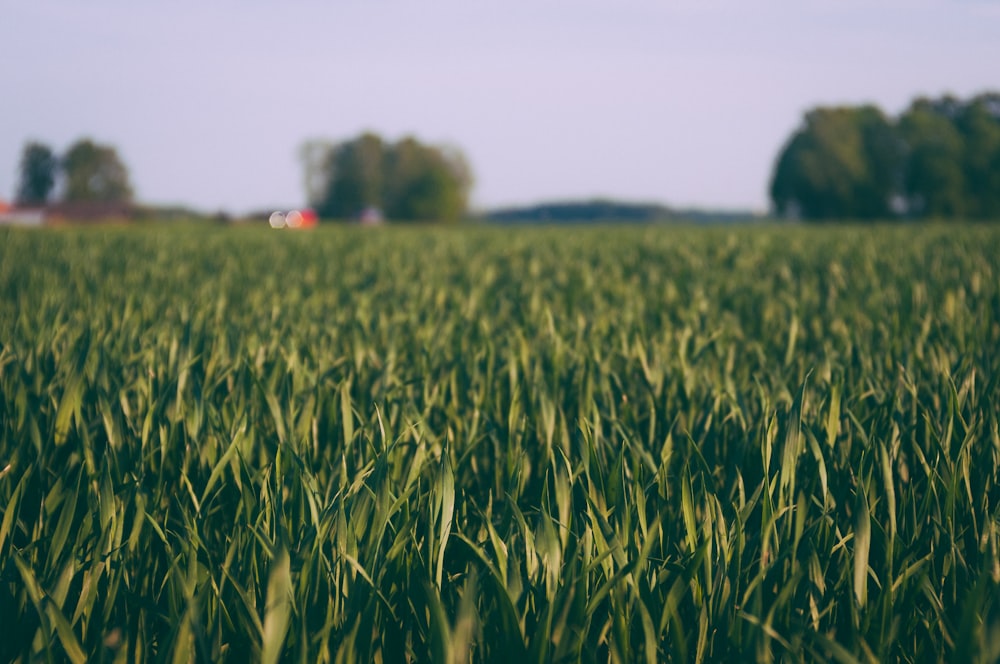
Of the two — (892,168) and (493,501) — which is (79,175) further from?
(493,501)

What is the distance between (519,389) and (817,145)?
76.5 metres

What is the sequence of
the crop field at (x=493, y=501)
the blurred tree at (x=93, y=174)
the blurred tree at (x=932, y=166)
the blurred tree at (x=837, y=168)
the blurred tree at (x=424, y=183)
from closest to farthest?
the crop field at (x=493, y=501), the blurred tree at (x=932, y=166), the blurred tree at (x=837, y=168), the blurred tree at (x=424, y=183), the blurred tree at (x=93, y=174)

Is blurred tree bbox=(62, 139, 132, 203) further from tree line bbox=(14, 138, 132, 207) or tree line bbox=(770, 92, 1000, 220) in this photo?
tree line bbox=(770, 92, 1000, 220)

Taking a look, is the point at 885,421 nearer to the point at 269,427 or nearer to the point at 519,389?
the point at 519,389

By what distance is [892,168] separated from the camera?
233 feet

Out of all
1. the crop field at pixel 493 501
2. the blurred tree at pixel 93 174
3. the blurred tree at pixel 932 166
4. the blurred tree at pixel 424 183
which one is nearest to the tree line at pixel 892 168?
the blurred tree at pixel 932 166

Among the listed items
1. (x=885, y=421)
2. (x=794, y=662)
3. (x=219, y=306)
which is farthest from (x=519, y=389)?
(x=219, y=306)

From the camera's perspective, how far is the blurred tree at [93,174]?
9731cm

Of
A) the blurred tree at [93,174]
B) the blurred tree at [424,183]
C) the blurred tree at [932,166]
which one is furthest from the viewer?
the blurred tree at [93,174]

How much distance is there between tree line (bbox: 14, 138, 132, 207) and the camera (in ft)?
319

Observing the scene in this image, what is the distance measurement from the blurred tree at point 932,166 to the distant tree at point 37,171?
9671 centimetres

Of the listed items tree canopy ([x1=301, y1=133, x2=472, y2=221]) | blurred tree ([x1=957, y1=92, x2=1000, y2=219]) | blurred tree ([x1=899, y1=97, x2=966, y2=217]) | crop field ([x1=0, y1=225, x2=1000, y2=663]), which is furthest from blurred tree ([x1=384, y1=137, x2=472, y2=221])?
crop field ([x1=0, y1=225, x2=1000, y2=663])

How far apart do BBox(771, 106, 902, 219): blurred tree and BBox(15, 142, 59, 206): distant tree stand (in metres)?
86.5

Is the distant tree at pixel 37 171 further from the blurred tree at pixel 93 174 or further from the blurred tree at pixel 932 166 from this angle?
the blurred tree at pixel 932 166
